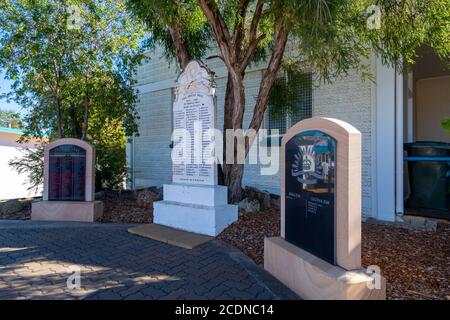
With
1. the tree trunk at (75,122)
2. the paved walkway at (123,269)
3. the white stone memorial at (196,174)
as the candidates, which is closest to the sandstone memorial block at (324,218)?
the paved walkway at (123,269)

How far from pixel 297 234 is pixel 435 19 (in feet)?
14.5

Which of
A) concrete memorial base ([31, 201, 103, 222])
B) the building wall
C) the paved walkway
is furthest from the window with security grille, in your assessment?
concrete memorial base ([31, 201, 103, 222])

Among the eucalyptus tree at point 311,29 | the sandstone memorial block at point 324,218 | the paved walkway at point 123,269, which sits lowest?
the paved walkway at point 123,269

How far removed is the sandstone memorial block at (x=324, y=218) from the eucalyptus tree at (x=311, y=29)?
1.86 meters

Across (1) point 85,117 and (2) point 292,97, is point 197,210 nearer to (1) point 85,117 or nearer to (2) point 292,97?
(2) point 292,97

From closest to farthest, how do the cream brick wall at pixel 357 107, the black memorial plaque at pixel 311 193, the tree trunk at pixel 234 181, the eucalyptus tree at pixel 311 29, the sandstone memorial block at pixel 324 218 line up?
1. the sandstone memorial block at pixel 324 218
2. the black memorial plaque at pixel 311 193
3. the eucalyptus tree at pixel 311 29
4. the tree trunk at pixel 234 181
5. the cream brick wall at pixel 357 107

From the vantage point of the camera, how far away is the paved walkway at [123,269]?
3520 mm

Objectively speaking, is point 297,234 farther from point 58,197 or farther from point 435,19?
point 58,197

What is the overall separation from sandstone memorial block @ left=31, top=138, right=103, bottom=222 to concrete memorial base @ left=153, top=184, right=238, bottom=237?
1.75 metres

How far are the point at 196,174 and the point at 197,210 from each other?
2.34ft

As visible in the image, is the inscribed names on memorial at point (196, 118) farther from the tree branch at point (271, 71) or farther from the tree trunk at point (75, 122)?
the tree trunk at point (75, 122)

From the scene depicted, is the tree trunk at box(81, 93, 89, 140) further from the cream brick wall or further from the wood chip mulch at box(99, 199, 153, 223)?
the cream brick wall

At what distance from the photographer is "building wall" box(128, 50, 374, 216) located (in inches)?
280

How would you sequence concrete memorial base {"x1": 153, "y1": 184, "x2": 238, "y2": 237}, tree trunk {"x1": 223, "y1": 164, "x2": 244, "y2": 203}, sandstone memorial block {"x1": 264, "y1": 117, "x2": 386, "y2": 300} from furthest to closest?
tree trunk {"x1": 223, "y1": 164, "x2": 244, "y2": 203}, concrete memorial base {"x1": 153, "y1": 184, "x2": 238, "y2": 237}, sandstone memorial block {"x1": 264, "y1": 117, "x2": 386, "y2": 300}
